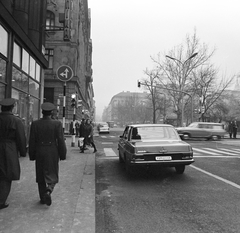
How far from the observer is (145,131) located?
763 centimetres

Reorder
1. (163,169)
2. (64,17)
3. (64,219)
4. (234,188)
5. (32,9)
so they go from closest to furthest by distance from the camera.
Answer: (64,219) < (234,188) < (163,169) < (32,9) < (64,17)

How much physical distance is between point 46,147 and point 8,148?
59 centimetres

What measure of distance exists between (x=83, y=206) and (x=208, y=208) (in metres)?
2.17

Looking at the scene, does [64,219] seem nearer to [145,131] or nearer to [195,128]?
[145,131]

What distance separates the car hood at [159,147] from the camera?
6.69 m

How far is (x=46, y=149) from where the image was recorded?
172 inches

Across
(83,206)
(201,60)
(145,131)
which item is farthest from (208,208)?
(201,60)

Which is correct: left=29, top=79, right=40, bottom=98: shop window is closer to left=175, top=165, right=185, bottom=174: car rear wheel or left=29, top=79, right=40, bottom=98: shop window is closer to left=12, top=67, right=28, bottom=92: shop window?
left=12, top=67, right=28, bottom=92: shop window

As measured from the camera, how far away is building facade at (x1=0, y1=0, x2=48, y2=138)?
880 cm

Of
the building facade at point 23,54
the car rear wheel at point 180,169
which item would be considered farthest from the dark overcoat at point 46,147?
the building facade at point 23,54

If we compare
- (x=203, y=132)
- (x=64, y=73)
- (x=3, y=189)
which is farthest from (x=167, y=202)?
(x=203, y=132)

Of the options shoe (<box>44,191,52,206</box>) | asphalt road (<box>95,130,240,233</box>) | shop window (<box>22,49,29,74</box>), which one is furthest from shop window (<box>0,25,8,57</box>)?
shoe (<box>44,191,52,206</box>)

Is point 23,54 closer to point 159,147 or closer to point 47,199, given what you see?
point 159,147

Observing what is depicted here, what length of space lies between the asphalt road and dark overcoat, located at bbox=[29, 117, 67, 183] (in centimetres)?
106
